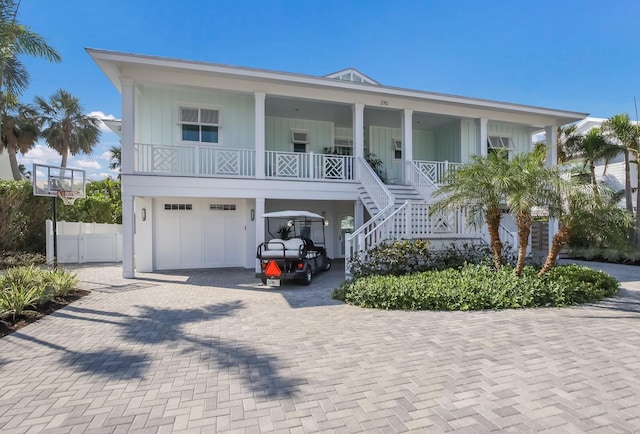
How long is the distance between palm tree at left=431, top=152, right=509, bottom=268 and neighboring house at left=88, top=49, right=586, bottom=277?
1.69 meters

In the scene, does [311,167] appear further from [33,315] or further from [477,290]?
[33,315]

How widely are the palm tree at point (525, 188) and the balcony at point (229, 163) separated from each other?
226 inches

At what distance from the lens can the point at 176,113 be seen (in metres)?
12.0

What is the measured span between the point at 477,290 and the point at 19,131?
25.2 meters

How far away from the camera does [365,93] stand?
1193cm

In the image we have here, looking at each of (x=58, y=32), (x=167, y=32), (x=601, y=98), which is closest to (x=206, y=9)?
(x=167, y=32)

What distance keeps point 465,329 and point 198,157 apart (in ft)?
29.0

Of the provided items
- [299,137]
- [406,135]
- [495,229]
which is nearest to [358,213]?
[406,135]

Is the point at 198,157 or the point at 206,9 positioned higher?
the point at 206,9

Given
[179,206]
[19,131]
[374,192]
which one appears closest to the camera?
[374,192]

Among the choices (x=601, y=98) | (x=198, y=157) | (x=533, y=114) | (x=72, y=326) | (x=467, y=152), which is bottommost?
(x=72, y=326)

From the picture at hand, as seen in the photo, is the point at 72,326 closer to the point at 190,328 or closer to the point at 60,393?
the point at 190,328

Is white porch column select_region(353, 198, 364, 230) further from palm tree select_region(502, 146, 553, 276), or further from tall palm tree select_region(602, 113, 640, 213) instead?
tall palm tree select_region(602, 113, 640, 213)

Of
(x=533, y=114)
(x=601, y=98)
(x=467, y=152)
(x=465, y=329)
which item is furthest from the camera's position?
(x=601, y=98)
